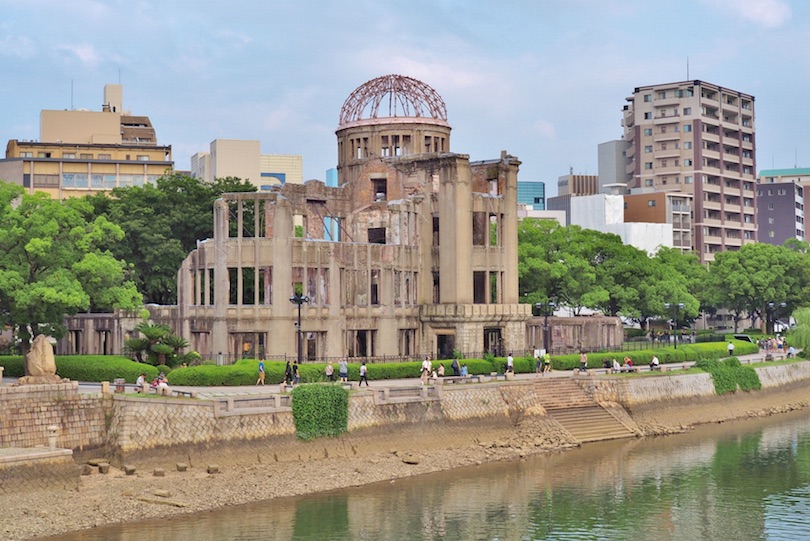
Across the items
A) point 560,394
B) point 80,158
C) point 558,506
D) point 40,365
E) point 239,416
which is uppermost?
point 80,158

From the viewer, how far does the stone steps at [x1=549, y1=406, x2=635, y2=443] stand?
6856 centimetres

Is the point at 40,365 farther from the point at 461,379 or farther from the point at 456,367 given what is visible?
the point at 456,367

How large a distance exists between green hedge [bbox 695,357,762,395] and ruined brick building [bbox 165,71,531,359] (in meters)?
13.4

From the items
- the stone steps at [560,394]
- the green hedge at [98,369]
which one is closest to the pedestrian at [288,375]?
the green hedge at [98,369]

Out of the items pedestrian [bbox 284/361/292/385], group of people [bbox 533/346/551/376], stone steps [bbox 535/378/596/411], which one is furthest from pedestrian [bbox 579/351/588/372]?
pedestrian [bbox 284/361/292/385]

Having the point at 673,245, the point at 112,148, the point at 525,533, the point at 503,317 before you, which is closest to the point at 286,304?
the point at 503,317

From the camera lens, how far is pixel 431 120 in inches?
3777

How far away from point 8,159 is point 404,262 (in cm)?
6986

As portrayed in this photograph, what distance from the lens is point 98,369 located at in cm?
6278

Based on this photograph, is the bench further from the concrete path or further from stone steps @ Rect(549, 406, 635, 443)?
stone steps @ Rect(549, 406, 635, 443)

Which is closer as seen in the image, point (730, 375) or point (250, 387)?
point (250, 387)

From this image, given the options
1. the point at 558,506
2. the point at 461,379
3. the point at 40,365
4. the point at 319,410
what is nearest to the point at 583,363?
the point at 461,379

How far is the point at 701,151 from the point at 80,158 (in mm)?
88446

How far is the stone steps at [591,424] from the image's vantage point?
68562 mm
